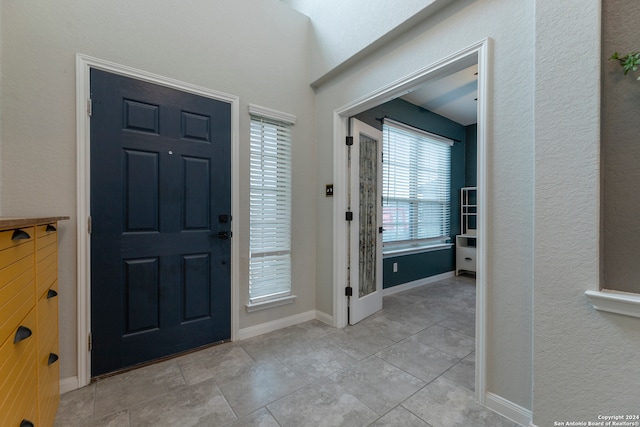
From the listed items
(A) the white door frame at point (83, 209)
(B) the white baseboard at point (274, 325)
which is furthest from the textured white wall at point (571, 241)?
(A) the white door frame at point (83, 209)

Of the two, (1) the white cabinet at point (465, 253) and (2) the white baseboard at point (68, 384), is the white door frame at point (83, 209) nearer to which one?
(2) the white baseboard at point (68, 384)

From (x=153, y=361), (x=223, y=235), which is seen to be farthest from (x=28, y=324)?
(x=223, y=235)

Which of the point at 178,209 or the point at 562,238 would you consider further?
the point at 178,209

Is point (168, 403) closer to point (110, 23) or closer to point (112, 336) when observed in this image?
point (112, 336)

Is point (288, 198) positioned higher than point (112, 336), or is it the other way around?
point (288, 198)

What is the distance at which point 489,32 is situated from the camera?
1.55 m

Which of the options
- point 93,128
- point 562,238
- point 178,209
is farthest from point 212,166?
point 562,238

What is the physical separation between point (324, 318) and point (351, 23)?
279cm

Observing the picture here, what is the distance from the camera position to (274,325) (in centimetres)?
256

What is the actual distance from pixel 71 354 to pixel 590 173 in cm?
299

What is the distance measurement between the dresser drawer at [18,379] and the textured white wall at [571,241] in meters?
2.04

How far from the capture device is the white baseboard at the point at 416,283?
3.77 m

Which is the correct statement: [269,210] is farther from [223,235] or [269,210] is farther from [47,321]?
[47,321]

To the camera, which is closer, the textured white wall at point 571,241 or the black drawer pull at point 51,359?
the textured white wall at point 571,241
